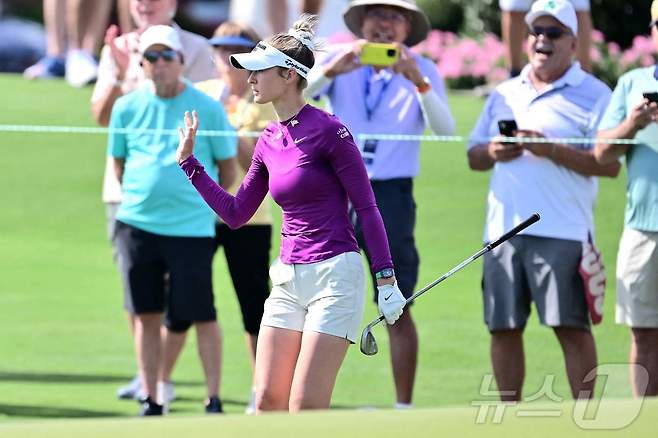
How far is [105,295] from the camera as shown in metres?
11.7

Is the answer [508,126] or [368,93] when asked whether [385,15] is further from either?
[508,126]

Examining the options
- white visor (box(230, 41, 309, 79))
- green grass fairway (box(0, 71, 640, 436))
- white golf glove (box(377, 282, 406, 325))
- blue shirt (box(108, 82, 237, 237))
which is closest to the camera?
green grass fairway (box(0, 71, 640, 436))

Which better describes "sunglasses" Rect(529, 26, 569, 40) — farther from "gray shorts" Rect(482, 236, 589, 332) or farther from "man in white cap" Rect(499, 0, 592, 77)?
"man in white cap" Rect(499, 0, 592, 77)

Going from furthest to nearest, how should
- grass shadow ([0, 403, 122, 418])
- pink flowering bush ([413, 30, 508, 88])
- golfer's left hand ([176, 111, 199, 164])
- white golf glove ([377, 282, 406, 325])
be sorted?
1. pink flowering bush ([413, 30, 508, 88])
2. grass shadow ([0, 403, 122, 418])
3. golfer's left hand ([176, 111, 199, 164])
4. white golf glove ([377, 282, 406, 325])

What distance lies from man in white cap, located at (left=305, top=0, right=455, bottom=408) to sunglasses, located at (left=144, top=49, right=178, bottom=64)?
2.53 ft

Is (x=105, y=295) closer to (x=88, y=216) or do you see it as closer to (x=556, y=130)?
(x=88, y=216)

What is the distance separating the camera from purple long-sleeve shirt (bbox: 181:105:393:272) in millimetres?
6336

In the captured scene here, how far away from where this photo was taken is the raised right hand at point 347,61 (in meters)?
8.60

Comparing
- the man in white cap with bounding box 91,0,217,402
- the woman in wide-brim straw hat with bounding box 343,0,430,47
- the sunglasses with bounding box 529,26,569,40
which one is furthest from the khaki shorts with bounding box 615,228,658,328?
the man in white cap with bounding box 91,0,217,402

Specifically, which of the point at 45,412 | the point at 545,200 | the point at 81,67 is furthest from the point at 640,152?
the point at 81,67

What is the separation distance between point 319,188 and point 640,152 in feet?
7.75

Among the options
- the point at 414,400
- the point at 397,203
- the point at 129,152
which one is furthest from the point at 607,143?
the point at 129,152

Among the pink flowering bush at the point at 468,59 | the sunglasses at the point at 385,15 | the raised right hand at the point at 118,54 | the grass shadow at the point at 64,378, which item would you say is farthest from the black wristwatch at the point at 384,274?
the pink flowering bush at the point at 468,59

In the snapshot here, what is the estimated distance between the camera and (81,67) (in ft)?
46.4
